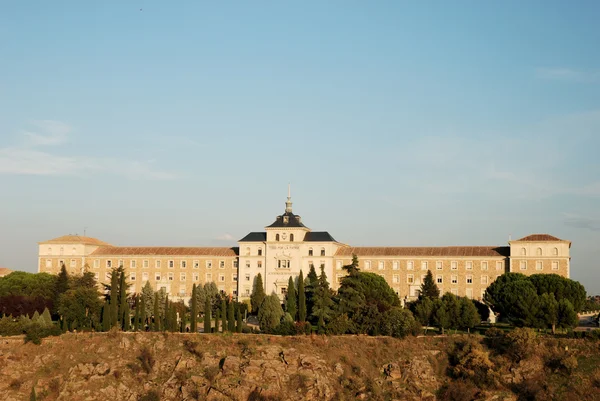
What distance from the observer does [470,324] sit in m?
71.1

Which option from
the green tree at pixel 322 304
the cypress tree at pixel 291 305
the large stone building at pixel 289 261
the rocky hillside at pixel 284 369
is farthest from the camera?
the large stone building at pixel 289 261

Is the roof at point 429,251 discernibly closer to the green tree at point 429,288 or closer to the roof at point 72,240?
the green tree at point 429,288

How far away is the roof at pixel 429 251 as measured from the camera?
307 feet

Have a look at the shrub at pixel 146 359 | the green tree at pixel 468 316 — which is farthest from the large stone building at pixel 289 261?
the shrub at pixel 146 359

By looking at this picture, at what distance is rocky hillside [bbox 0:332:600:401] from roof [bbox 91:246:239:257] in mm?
37833

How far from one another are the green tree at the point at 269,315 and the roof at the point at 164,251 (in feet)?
95.0

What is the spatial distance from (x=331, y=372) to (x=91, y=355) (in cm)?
1875

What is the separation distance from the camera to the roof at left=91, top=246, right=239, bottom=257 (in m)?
103

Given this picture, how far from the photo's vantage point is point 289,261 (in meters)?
97.6

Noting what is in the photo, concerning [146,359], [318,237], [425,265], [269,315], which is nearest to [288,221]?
[318,237]

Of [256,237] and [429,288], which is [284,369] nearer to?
[429,288]

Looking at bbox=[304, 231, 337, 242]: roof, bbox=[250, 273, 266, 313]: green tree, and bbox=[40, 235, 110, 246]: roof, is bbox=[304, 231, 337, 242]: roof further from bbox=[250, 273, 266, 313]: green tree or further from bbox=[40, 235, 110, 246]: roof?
bbox=[40, 235, 110, 246]: roof

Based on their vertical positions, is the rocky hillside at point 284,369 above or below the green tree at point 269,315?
below

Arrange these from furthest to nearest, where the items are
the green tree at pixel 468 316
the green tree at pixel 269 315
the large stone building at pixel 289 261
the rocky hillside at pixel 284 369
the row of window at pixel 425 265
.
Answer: the row of window at pixel 425 265 → the large stone building at pixel 289 261 → the green tree at pixel 468 316 → the green tree at pixel 269 315 → the rocky hillside at pixel 284 369
